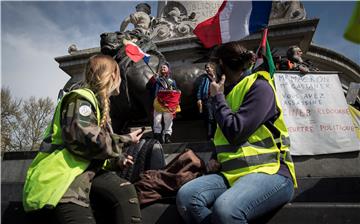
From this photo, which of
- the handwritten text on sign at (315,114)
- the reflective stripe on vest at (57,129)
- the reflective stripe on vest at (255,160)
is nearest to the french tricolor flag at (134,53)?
the handwritten text on sign at (315,114)

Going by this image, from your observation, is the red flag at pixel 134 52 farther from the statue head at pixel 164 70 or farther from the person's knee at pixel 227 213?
the person's knee at pixel 227 213

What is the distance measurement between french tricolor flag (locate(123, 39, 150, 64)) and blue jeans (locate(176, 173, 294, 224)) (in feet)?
11.1

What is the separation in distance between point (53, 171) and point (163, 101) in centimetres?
364

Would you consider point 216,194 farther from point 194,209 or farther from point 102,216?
point 102,216

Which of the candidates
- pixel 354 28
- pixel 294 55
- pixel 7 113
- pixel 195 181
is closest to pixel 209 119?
pixel 294 55

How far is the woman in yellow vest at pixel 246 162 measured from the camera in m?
2.19

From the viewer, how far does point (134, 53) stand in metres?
5.56

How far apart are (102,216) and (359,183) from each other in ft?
7.51

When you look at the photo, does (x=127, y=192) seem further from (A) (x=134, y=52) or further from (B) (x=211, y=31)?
(A) (x=134, y=52)

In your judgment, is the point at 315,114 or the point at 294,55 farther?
the point at 294,55

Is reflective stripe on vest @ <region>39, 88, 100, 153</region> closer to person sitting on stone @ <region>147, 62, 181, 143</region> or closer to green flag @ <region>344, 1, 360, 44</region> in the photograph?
green flag @ <region>344, 1, 360, 44</region>

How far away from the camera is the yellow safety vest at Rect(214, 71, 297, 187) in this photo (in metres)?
2.33

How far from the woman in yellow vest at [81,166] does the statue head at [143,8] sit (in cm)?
879

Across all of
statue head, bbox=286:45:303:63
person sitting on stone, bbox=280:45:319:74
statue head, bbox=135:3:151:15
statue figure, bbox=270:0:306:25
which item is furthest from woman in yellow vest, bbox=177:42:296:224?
statue head, bbox=135:3:151:15
